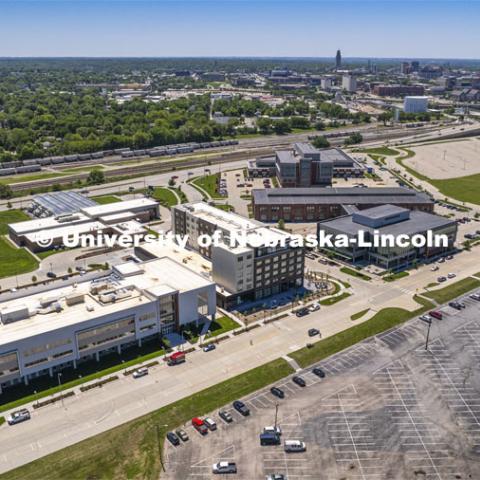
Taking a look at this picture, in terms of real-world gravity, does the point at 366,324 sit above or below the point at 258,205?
below

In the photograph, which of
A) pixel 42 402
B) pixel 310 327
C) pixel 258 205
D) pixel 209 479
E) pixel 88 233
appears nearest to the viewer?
pixel 209 479

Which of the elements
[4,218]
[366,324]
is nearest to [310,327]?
[366,324]

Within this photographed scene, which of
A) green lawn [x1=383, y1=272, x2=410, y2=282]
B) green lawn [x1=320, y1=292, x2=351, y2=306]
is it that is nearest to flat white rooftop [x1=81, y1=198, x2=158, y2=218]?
green lawn [x1=320, y1=292, x2=351, y2=306]

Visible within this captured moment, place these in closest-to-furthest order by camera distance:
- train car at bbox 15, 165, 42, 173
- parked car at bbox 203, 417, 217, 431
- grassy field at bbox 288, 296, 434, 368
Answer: parked car at bbox 203, 417, 217, 431
grassy field at bbox 288, 296, 434, 368
train car at bbox 15, 165, 42, 173

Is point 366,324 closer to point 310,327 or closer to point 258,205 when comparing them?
point 310,327

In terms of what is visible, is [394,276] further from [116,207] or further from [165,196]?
[165,196]

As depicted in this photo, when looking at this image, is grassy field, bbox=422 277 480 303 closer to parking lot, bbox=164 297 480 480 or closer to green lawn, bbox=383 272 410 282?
green lawn, bbox=383 272 410 282
